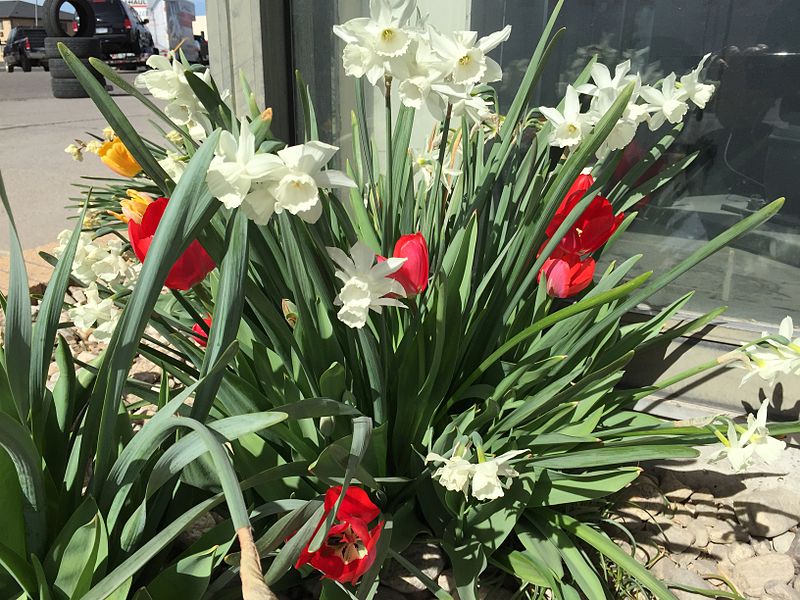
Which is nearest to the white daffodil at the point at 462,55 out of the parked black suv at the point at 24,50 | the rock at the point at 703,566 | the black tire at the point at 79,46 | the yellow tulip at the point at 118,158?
the yellow tulip at the point at 118,158

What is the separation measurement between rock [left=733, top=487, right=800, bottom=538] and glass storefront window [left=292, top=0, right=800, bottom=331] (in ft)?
1.80

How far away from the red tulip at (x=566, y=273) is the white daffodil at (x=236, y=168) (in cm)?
77

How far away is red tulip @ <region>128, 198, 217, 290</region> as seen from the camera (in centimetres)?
103

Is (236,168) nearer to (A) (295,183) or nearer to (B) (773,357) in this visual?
(A) (295,183)

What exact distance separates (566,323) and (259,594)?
3.42 ft

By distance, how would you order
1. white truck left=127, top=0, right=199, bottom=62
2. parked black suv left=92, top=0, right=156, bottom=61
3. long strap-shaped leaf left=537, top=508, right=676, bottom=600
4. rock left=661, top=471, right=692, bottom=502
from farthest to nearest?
white truck left=127, top=0, right=199, bottom=62
parked black suv left=92, top=0, right=156, bottom=61
rock left=661, top=471, right=692, bottom=502
long strap-shaped leaf left=537, top=508, right=676, bottom=600

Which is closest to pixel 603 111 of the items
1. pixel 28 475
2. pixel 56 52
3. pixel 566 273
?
pixel 566 273

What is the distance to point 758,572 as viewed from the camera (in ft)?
4.61

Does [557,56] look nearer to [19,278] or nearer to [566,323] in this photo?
[566,323]

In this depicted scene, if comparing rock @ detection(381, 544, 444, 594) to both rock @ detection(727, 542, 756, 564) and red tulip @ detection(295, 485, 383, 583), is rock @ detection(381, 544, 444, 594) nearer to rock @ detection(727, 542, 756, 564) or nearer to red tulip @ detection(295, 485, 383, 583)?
red tulip @ detection(295, 485, 383, 583)

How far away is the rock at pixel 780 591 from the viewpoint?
4.39 feet

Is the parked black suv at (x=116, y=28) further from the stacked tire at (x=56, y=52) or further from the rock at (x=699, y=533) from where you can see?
the rock at (x=699, y=533)

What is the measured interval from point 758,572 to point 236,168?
53.2 inches

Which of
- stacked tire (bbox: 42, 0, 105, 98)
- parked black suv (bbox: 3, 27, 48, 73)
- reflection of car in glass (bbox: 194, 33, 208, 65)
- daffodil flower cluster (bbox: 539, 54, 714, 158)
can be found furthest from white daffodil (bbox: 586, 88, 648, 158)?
A: reflection of car in glass (bbox: 194, 33, 208, 65)
